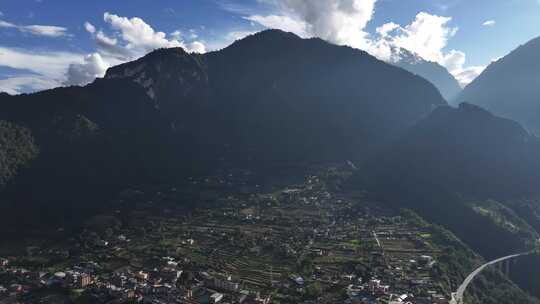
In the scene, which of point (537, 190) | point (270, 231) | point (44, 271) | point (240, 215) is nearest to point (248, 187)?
point (240, 215)

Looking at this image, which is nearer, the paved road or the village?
the village

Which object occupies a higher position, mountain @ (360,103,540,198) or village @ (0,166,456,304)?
mountain @ (360,103,540,198)

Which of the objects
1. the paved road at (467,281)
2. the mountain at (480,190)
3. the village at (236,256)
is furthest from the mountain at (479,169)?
the paved road at (467,281)

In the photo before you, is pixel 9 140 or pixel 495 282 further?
pixel 9 140

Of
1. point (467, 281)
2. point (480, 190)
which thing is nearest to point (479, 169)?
point (480, 190)

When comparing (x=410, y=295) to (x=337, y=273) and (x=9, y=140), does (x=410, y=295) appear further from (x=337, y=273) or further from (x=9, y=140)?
(x=9, y=140)

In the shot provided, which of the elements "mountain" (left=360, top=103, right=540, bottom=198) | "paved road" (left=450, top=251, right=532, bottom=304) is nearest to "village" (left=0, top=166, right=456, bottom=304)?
"paved road" (left=450, top=251, right=532, bottom=304)

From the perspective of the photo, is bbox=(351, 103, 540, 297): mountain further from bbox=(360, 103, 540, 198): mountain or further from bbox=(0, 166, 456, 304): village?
bbox=(0, 166, 456, 304): village

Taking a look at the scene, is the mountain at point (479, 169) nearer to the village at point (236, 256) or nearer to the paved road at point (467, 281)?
the village at point (236, 256)
